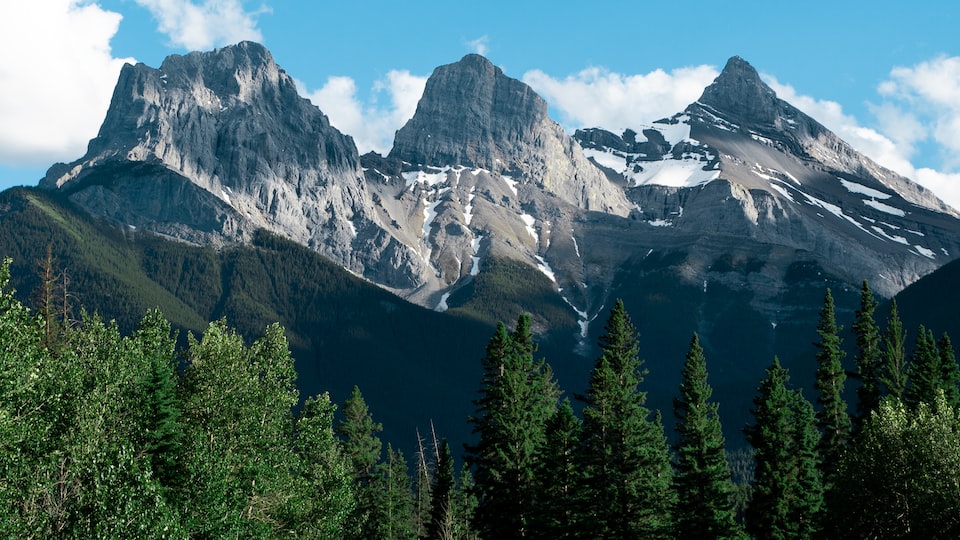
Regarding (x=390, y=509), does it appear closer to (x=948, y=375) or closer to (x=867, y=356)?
(x=867, y=356)

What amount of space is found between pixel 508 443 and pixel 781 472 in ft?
51.4

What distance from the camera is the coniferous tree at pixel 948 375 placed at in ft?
225

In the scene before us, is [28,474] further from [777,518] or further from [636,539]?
[777,518]

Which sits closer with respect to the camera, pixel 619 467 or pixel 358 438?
pixel 619 467

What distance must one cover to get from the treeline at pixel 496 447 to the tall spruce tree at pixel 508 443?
118 mm

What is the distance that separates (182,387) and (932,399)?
4300 centimetres

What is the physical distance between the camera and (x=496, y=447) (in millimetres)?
61844

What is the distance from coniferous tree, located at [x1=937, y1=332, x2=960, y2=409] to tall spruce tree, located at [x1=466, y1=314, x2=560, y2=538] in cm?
2478

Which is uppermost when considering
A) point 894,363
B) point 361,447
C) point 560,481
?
point 894,363

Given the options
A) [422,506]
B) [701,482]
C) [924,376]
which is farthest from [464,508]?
[924,376]

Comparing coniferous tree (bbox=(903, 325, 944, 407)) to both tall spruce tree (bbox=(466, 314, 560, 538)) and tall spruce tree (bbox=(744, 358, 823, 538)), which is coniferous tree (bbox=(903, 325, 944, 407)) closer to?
tall spruce tree (bbox=(744, 358, 823, 538))

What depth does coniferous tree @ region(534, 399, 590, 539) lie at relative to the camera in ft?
192

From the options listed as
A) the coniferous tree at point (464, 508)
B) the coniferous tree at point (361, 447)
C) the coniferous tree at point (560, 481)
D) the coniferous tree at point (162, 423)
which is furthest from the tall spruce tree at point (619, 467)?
the coniferous tree at point (464, 508)

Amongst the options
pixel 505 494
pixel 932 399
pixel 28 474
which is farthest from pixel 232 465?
pixel 932 399
